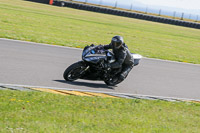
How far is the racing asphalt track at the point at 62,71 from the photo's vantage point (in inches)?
369

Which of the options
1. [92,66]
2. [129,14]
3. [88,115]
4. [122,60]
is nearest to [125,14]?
[129,14]

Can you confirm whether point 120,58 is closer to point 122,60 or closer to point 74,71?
point 122,60

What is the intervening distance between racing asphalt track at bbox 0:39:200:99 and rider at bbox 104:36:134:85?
1.00 ft

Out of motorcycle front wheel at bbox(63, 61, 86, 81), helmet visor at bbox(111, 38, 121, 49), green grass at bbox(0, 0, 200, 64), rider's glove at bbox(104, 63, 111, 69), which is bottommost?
green grass at bbox(0, 0, 200, 64)

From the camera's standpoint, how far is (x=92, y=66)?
9445 mm

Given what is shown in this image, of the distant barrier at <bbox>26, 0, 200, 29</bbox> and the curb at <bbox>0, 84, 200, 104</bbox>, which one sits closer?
the curb at <bbox>0, 84, 200, 104</bbox>

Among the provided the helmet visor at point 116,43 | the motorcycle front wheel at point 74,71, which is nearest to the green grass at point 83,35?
the motorcycle front wheel at point 74,71

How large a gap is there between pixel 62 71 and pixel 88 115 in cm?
433

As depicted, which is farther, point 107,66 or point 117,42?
point 107,66

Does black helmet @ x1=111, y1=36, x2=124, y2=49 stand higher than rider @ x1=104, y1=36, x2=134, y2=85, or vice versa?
black helmet @ x1=111, y1=36, x2=124, y2=49

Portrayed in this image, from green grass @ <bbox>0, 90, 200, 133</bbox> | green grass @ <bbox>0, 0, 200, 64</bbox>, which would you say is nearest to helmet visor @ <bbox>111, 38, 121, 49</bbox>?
green grass @ <bbox>0, 90, 200, 133</bbox>

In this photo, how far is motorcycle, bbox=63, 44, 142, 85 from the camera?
9.27 meters

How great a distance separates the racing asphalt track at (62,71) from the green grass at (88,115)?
140cm

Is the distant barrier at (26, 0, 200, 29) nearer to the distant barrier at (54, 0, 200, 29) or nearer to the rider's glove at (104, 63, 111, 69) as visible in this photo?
the distant barrier at (54, 0, 200, 29)
